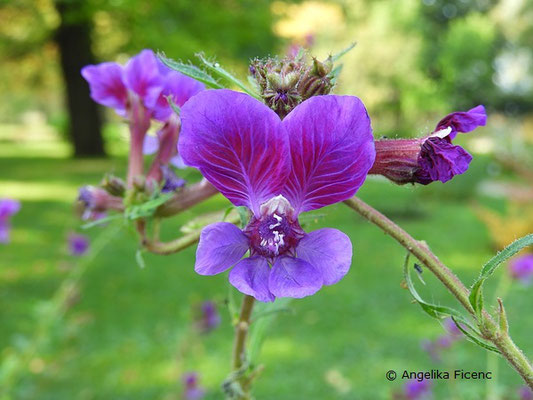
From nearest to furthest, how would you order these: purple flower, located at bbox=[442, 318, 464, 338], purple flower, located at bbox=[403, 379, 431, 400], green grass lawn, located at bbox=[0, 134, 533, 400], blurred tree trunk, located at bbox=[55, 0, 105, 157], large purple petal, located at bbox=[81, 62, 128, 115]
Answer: purple flower, located at bbox=[442, 318, 464, 338]
large purple petal, located at bbox=[81, 62, 128, 115]
purple flower, located at bbox=[403, 379, 431, 400]
green grass lawn, located at bbox=[0, 134, 533, 400]
blurred tree trunk, located at bbox=[55, 0, 105, 157]

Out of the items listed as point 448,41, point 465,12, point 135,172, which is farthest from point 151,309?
point 465,12

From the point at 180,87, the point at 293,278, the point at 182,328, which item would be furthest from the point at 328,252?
the point at 182,328

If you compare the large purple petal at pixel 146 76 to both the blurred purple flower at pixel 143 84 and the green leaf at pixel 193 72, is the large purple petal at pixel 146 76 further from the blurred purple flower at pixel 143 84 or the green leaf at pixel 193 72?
the green leaf at pixel 193 72

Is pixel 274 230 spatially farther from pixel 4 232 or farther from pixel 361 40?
pixel 361 40

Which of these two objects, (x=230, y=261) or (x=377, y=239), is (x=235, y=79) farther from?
(x=377, y=239)

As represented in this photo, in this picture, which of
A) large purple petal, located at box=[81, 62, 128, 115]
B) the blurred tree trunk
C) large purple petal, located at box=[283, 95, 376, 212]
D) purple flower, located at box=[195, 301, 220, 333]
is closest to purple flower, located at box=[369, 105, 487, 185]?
large purple petal, located at box=[283, 95, 376, 212]

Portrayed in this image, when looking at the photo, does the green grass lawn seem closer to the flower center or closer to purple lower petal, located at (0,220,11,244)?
purple lower petal, located at (0,220,11,244)
